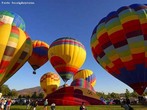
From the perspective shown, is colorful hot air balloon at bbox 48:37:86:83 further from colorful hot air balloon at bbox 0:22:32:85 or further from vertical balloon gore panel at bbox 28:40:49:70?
colorful hot air balloon at bbox 0:22:32:85

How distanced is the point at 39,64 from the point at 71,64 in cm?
872

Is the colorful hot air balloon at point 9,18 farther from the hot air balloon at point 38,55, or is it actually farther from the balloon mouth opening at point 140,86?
the balloon mouth opening at point 140,86

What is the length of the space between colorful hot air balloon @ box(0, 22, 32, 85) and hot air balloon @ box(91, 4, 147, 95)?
29.6 feet

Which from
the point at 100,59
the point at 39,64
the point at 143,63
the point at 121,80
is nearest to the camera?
the point at 143,63

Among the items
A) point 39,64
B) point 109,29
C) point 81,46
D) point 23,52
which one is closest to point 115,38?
point 109,29

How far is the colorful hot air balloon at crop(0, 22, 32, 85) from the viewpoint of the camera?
78.9ft

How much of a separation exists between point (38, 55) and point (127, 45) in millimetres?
21408

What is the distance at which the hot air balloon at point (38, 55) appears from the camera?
132ft

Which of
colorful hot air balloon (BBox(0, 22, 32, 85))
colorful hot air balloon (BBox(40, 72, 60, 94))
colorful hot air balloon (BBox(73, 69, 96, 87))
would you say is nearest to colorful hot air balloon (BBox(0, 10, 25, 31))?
colorful hot air balloon (BBox(0, 22, 32, 85))

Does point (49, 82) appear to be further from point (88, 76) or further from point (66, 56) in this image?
point (66, 56)

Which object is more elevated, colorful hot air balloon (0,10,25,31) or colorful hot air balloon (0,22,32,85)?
colorful hot air balloon (0,10,25,31)

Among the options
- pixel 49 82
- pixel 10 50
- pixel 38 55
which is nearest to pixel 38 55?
pixel 38 55

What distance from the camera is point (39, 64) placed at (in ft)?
134

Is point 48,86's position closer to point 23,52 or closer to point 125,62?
point 23,52
